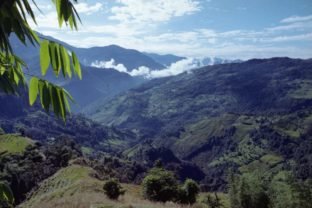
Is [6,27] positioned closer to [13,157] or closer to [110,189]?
Answer: [110,189]

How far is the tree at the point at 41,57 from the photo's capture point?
420 cm

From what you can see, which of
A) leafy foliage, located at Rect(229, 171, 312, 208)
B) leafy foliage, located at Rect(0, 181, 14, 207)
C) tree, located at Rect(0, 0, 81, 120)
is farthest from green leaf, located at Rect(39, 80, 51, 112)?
leafy foliage, located at Rect(229, 171, 312, 208)

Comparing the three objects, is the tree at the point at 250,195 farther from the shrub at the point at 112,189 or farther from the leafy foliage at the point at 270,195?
the shrub at the point at 112,189

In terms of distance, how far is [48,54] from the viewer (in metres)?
4.47

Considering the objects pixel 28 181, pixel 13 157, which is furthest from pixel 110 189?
pixel 13 157

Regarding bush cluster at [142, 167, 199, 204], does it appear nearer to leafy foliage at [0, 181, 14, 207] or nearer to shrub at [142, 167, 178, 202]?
shrub at [142, 167, 178, 202]

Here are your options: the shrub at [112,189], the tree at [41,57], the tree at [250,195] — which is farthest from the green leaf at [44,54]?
the tree at [250,195]

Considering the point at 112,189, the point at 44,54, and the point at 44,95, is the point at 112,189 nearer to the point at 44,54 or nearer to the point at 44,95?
the point at 44,95

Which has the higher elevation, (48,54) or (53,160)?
(48,54)

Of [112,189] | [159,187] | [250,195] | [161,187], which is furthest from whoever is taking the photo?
[250,195]

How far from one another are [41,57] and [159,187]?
2328 inches

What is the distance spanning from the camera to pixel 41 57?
172 inches

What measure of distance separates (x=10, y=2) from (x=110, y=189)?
182 ft

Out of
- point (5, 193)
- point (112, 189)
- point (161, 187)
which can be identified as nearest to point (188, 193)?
point (161, 187)
